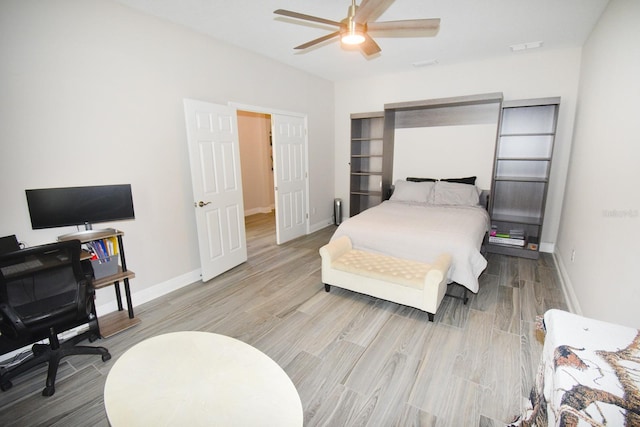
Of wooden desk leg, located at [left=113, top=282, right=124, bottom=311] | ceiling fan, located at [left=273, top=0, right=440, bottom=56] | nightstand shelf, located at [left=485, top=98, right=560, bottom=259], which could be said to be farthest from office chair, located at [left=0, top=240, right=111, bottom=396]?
nightstand shelf, located at [left=485, top=98, right=560, bottom=259]

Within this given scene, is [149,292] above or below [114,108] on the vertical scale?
below

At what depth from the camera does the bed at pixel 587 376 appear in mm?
818

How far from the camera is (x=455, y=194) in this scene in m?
4.10

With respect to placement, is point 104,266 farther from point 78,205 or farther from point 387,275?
point 387,275

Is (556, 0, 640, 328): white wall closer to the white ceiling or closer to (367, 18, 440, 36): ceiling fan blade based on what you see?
the white ceiling

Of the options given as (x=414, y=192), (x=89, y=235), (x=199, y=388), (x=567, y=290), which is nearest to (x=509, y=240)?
(x=567, y=290)

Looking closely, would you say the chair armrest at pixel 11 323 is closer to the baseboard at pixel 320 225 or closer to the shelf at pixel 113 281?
the shelf at pixel 113 281

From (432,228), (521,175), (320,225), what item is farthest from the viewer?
(320,225)

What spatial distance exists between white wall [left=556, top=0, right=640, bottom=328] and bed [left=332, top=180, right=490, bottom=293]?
80cm

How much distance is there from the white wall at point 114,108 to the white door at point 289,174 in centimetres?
75

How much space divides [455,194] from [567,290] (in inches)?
67.4

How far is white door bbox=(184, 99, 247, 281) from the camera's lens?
304cm

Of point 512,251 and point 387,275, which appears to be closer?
point 387,275

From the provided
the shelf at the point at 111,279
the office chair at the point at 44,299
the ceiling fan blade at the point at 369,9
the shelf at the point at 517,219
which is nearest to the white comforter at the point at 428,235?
the shelf at the point at 517,219
